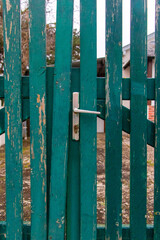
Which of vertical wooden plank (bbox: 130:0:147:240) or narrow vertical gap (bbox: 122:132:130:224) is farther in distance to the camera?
narrow vertical gap (bbox: 122:132:130:224)

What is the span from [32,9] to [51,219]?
1.46 meters

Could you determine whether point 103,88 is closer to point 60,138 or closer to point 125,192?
point 60,138

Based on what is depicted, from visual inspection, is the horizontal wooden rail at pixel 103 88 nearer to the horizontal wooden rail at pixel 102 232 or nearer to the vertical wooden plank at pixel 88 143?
the vertical wooden plank at pixel 88 143

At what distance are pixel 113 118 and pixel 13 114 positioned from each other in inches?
28.1

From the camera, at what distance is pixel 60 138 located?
138 centimetres

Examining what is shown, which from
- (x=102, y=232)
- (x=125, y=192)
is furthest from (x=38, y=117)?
(x=125, y=192)

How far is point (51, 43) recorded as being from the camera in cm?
877

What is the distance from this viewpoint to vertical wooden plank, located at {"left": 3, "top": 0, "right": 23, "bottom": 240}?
135cm

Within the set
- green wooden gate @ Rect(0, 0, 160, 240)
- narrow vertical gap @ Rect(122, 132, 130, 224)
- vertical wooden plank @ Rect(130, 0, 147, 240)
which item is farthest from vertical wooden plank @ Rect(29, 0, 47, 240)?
narrow vertical gap @ Rect(122, 132, 130, 224)

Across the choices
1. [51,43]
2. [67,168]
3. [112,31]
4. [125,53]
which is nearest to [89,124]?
[67,168]

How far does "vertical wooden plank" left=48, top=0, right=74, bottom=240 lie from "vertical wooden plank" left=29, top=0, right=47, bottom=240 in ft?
0.23

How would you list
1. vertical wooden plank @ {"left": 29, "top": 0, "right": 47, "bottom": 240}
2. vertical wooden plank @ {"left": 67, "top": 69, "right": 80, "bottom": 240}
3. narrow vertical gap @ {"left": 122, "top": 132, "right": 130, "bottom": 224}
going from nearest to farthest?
vertical wooden plank @ {"left": 29, "top": 0, "right": 47, "bottom": 240}
vertical wooden plank @ {"left": 67, "top": 69, "right": 80, "bottom": 240}
narrow vertical gap @ {"left": 122, "top": 132, "right": 130, "bottom": 224}

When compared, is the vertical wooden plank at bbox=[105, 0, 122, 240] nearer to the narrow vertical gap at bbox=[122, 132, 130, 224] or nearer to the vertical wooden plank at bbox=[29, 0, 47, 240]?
the vertical wooden plank at bbox=[29, 0, 47, 240]

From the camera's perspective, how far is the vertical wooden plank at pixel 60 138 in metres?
1.35
